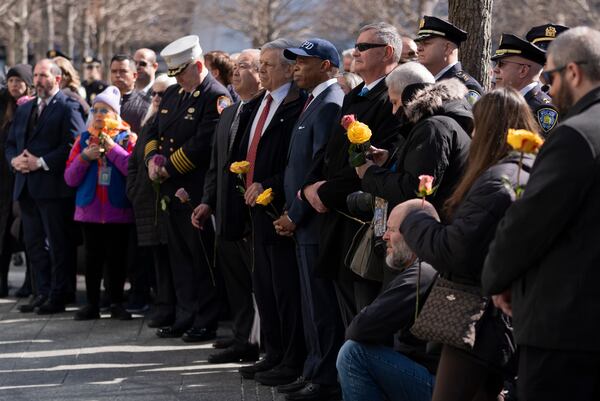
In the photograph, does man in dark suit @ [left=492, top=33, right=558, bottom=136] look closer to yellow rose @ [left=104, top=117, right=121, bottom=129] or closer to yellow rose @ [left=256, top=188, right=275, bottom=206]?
yellow rose @ [left=256, top=188, right=275, bottom=206]

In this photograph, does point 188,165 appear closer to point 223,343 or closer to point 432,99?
point 223,343

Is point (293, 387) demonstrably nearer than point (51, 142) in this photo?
Yes

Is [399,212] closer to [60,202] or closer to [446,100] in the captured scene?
[446,100]

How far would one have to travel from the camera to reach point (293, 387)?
7430 millimetres

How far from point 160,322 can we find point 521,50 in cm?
415

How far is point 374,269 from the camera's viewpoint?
629 cm

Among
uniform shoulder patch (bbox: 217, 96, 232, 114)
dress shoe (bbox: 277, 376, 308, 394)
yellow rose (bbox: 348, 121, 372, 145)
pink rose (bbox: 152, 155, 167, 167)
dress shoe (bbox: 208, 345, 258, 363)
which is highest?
yellow rose (bbox: 348, 121, 372, 145)

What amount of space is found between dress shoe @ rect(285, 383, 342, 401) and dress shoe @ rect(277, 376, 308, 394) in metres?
0.10

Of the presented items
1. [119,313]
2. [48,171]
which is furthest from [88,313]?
[48,171]

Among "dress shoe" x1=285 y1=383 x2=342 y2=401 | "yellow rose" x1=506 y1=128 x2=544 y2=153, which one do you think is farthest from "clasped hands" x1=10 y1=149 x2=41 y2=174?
"yellow rose" x1=506 y1=128 x2=544 y2=153

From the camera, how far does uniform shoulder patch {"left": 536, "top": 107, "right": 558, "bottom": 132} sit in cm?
709

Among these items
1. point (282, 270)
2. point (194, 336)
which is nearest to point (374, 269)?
point (282, 270)

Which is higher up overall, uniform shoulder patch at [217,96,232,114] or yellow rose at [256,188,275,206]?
uniform shoulder patch at [217,96,232,114]

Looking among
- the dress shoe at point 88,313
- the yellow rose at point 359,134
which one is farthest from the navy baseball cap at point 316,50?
the dress shoe at point 88,313
